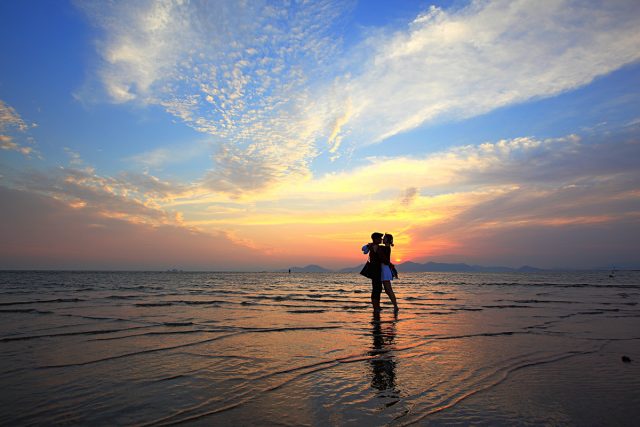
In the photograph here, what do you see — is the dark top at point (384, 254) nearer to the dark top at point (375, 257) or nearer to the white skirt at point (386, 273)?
the dark top at point (375, 257)

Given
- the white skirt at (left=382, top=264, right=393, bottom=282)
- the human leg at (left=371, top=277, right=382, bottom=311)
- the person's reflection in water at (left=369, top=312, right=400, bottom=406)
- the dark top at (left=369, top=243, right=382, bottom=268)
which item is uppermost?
the dark top at (left=369, top=243, right=382, bottom=268)

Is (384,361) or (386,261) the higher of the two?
(386,261)

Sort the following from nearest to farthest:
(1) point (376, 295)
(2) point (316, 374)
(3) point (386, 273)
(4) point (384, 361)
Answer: (2) point (316, 374) < (4) point (384, 361) < (1) point (376, 295) < (3) point (386, 273)

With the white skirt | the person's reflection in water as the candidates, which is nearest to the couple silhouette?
the white skirt

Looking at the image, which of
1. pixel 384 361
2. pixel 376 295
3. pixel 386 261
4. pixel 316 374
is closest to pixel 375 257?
pixel 386 261

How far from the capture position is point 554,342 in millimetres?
7570

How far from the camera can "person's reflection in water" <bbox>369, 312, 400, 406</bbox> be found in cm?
440

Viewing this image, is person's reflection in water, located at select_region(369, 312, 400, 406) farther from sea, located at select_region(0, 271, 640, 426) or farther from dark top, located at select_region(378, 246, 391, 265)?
dark top, located at select_region(378, 246, 391, 265)

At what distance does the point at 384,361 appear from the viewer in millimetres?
5844

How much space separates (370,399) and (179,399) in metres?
1.98

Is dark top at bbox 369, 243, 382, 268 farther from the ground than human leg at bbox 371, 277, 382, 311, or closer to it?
farther from the ground

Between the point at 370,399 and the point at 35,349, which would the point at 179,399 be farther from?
the point at 35,349

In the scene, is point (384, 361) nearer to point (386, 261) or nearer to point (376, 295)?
point (376, 295)

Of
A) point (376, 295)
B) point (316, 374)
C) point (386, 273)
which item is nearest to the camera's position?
point (316, 374)
